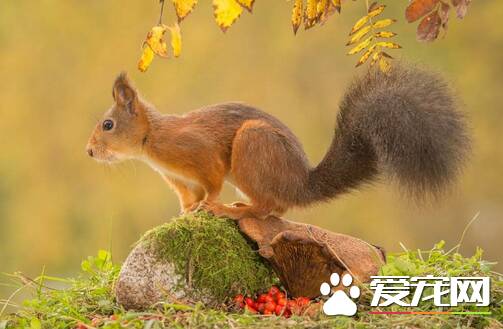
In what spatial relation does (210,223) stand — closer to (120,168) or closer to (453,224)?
(120,168)

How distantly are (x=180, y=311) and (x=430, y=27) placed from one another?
0.78 metres

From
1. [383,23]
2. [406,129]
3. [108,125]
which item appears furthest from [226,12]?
[108,125]

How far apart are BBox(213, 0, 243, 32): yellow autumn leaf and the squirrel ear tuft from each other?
0.72 metres

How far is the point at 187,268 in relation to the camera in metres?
1.77

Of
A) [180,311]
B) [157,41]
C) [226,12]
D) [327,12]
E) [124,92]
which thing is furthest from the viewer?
[124,92]

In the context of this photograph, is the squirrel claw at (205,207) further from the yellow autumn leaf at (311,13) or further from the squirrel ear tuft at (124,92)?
the yellow autumn leaf at (311,13)

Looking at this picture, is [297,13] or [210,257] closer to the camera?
[297,13]

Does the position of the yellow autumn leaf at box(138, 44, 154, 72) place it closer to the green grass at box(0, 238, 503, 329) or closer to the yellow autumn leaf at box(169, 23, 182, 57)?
the yellow autumn leaf at box(169, 23, 182, 57)

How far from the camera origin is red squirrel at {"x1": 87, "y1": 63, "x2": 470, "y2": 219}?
173cm

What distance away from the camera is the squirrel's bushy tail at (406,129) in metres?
1.72

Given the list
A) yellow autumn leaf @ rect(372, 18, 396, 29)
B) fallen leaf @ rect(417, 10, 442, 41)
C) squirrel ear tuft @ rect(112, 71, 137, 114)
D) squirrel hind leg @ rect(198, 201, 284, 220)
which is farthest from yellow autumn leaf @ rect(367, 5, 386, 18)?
squirrel ear tuft @ rect(112, 71, 137, 114)

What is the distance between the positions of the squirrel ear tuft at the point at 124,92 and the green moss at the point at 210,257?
37 centimetres

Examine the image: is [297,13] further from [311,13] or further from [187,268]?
[187,268]

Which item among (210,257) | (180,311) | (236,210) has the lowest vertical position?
(180,311)
